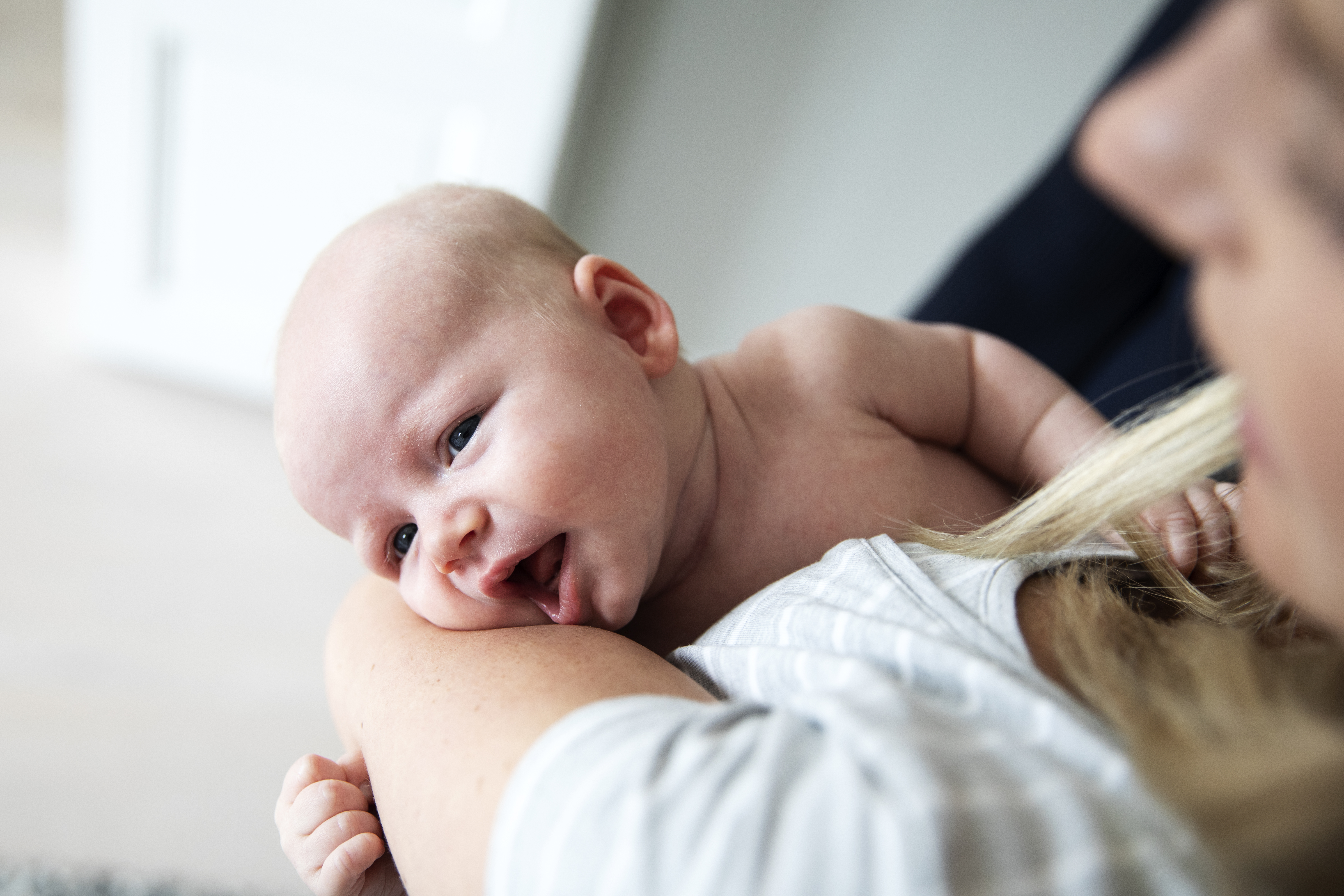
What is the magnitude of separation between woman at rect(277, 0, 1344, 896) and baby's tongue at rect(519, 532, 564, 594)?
191 mm

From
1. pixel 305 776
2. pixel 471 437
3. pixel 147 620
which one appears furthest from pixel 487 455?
pixel 147 620

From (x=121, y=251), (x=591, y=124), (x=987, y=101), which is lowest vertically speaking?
(x=121, y=251)

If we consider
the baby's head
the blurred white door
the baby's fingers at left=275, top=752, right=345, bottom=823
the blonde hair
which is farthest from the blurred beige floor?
the blonde hair

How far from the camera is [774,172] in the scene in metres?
2.32

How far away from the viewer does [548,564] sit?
756mm

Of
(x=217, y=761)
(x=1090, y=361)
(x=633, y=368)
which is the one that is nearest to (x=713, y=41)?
(x=1090, y=361)

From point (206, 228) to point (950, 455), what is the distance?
2.03 meters

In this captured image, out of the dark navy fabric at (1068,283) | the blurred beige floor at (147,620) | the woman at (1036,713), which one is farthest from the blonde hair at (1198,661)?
the blurred beige floor at (147,620)

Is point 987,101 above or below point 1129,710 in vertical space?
above

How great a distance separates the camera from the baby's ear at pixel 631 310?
0.84 m

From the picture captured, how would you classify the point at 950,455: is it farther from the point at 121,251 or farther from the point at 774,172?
the point at 121,251

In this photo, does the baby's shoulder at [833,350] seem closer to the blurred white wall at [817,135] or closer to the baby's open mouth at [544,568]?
the baby's open mouth at [544,568]

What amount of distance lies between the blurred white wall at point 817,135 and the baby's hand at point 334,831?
192cm

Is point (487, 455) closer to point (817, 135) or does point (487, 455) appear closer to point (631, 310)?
point (631, 310)
